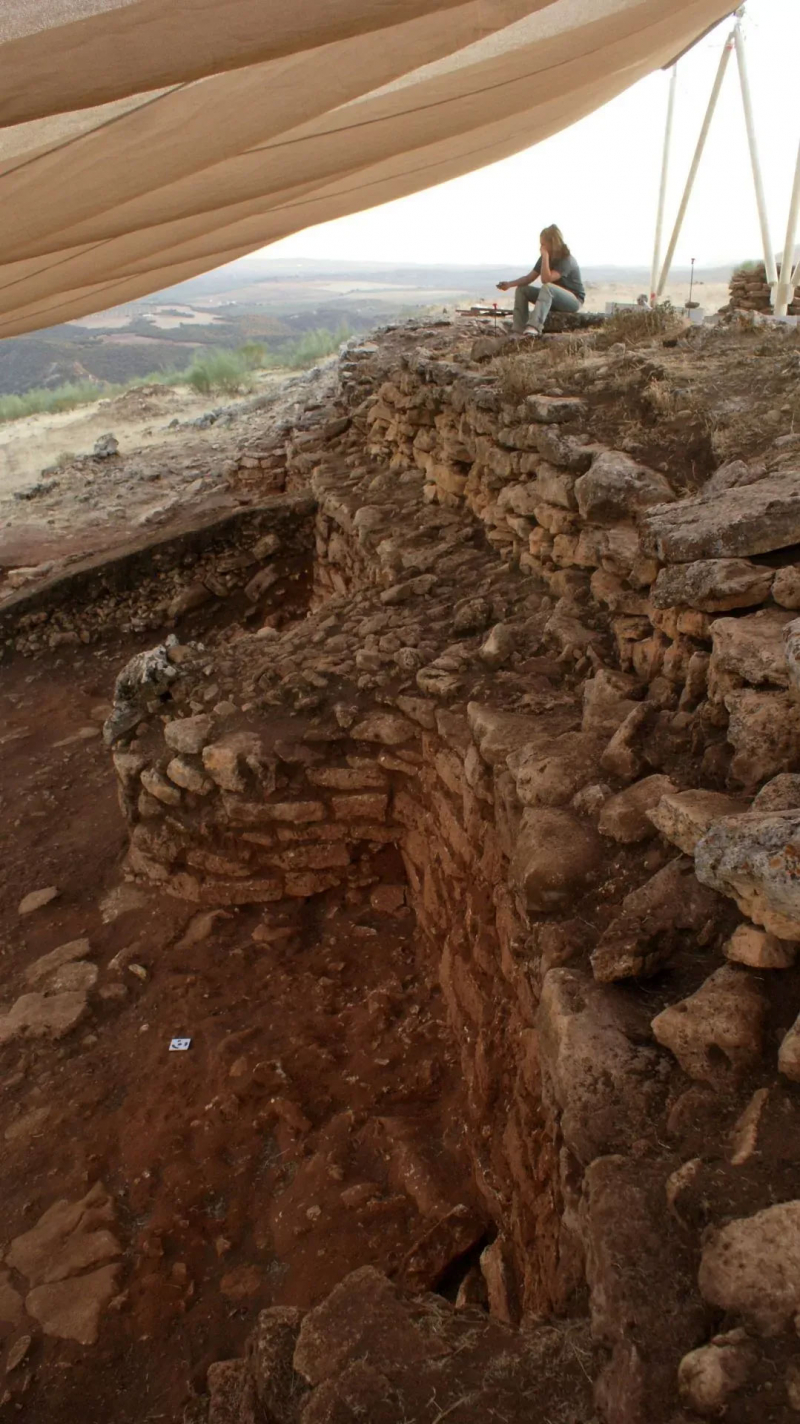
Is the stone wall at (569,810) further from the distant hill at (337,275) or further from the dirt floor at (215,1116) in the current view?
the distant hill at (337,275)

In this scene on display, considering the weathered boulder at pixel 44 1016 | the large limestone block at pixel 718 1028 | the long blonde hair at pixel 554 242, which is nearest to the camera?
the large limestone block at pixel 718 1028

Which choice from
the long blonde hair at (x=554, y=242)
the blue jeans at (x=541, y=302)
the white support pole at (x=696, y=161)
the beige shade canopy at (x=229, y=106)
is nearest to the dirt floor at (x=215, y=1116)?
the beige shade canopy at (x=229, y=106)

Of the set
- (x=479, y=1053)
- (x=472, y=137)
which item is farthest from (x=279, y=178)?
(x=479, y=1053)

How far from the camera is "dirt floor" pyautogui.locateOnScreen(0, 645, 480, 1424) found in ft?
8.99

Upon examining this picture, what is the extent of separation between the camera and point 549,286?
609cm

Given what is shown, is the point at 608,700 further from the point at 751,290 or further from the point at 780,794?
the point at 751,290

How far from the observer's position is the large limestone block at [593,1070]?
167cm

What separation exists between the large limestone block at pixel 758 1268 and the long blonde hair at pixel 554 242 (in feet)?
20.0

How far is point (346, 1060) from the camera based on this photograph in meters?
3.52

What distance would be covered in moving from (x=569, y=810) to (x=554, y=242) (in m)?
4.96

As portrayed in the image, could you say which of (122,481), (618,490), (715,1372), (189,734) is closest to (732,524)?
(618,490)

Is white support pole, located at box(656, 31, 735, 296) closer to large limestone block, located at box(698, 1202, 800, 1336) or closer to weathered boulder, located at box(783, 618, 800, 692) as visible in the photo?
weathered boulder, located at box(783, 618, 800, 692)

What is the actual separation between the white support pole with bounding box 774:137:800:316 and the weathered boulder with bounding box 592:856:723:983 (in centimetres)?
873

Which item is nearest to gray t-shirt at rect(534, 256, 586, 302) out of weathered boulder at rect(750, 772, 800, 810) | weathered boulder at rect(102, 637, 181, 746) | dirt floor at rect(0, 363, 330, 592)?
weathered boulder at rect(102, 637, 181, 746)
